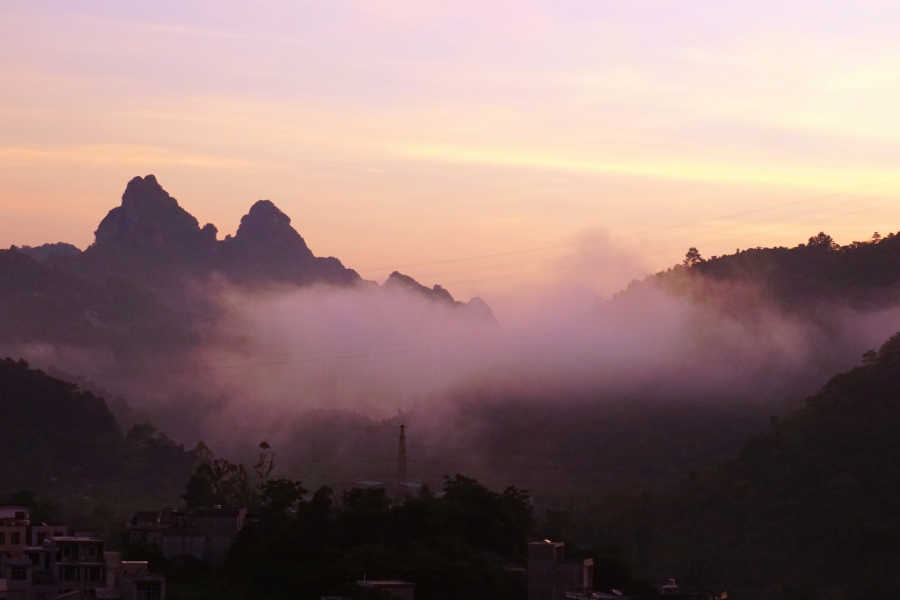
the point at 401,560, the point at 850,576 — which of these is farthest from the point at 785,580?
the point at 401,560

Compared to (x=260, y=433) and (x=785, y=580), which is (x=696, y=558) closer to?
(x=785, y=580)

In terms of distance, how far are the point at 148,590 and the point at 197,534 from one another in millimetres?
12537

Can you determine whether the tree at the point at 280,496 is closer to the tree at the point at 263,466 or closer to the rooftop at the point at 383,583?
the tree at the point at 263,466

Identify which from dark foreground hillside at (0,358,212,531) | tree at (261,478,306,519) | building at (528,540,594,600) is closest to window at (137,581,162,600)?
tree at (261,478,306,519)

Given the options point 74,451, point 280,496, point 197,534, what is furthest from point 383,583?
point 74,451

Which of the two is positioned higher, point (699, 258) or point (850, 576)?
point (699, 258)

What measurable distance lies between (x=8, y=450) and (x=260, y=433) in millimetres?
52361

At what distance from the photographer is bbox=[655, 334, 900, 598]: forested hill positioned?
328 ft

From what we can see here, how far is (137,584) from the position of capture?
73000 millimetres

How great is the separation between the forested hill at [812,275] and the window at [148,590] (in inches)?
4107

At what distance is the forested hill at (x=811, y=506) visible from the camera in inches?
3935

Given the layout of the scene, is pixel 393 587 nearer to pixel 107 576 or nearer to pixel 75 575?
pixel 107 576

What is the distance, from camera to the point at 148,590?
73.6 meters

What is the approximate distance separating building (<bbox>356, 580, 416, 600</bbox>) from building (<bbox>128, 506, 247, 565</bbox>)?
17956 millimetres
